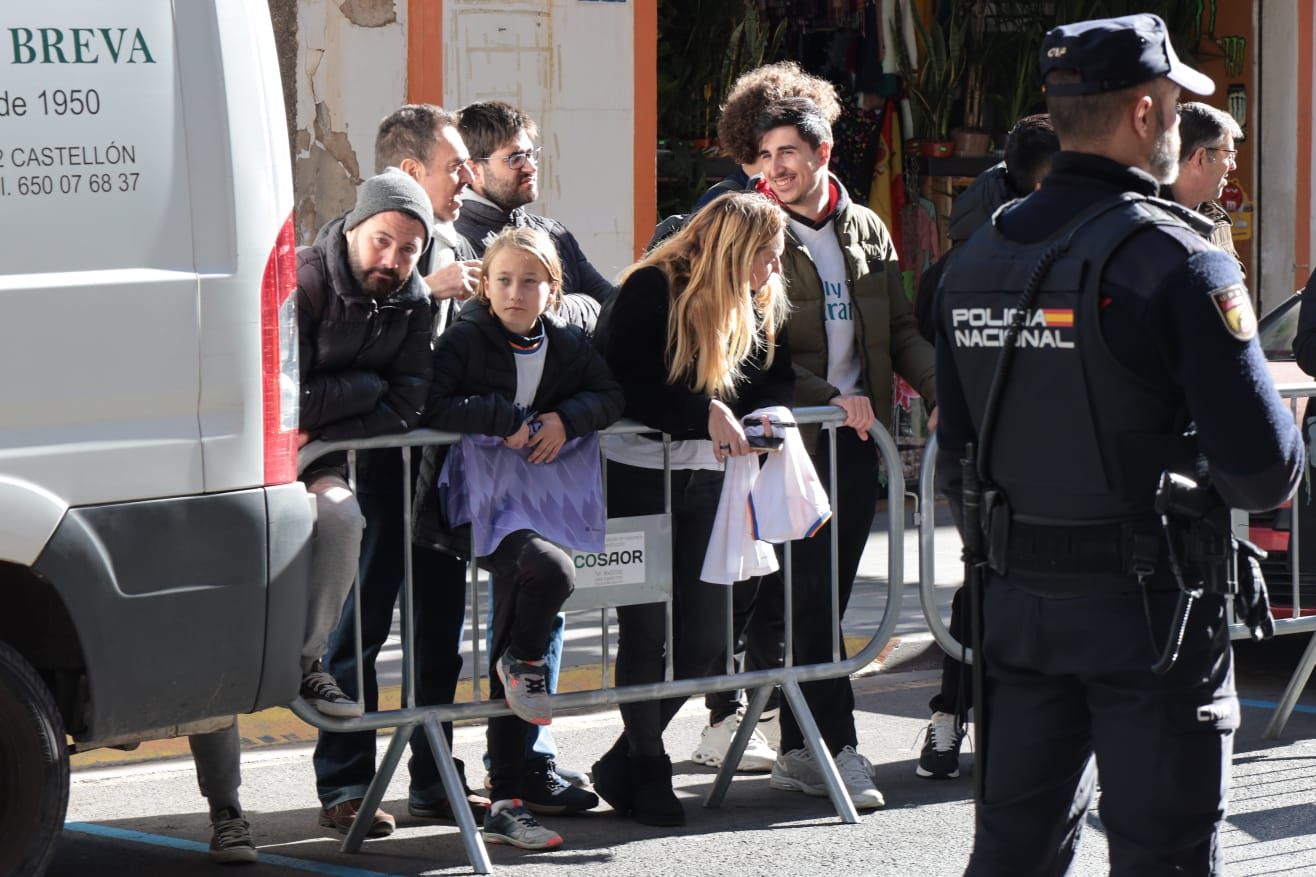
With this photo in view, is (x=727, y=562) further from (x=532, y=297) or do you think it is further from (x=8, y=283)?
(x=8, y=283)

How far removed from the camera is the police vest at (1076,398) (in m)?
3.59

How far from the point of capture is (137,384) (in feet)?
14.8

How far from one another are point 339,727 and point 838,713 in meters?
1.64

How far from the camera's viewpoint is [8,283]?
14.2 ft

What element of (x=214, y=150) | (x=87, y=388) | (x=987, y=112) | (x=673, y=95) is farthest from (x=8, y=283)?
(x=987, y=112)

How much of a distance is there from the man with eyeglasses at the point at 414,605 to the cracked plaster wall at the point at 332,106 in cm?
372

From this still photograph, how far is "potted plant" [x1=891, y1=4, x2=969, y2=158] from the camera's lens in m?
12.0

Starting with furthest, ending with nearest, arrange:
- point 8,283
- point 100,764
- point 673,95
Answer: point 673,95 → point 100,764 → point 8,283

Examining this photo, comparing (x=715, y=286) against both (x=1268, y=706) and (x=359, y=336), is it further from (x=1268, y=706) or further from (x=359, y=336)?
(x=1268, y=706)

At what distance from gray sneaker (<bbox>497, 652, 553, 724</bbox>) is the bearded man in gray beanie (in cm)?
39

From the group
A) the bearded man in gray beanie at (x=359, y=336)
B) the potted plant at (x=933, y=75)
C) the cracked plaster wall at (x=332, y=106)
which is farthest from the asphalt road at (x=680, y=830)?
the potted plant at (x=933, y=75)

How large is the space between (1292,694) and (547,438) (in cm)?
284

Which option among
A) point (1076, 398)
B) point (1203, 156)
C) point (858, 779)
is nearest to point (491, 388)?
point (858, 779)

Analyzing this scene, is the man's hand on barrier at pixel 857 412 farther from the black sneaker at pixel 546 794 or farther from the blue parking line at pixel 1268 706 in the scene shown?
the blue parking line at pixel 1268 706
